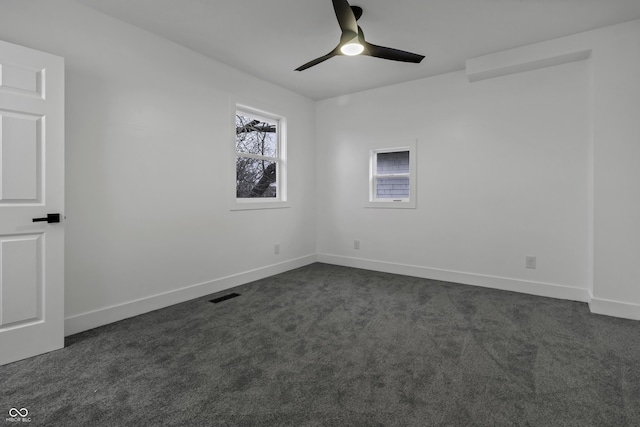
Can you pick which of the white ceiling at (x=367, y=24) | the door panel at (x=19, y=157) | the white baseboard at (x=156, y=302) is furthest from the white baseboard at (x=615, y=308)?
the door panel at (x=19, y=157)

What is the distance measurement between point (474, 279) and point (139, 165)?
408 centimetres

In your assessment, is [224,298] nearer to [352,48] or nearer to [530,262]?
[352,48]

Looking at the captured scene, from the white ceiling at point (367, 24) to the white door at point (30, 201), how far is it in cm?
93

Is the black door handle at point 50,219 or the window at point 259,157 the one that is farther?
the window at point 259,157

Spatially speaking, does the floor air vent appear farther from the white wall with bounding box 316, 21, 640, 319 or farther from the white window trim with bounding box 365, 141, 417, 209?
the white window trim with bounding box 365, 141, 417, 209

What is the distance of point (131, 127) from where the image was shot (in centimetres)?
296

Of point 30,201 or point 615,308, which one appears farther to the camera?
point 615,308

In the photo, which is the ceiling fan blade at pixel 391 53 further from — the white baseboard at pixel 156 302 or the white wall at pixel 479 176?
the white baseboard at pixel 156 302

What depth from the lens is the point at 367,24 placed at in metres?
2.93

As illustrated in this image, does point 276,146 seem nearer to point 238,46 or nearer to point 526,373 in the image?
point 238,46

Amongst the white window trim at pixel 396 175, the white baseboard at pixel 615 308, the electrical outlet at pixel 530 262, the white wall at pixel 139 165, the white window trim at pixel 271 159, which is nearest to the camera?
the white wall at pixel 139 165

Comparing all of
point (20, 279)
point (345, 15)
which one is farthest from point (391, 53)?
point (20, 279)

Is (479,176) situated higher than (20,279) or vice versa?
(479,176)

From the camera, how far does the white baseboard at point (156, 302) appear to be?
2631 mm
